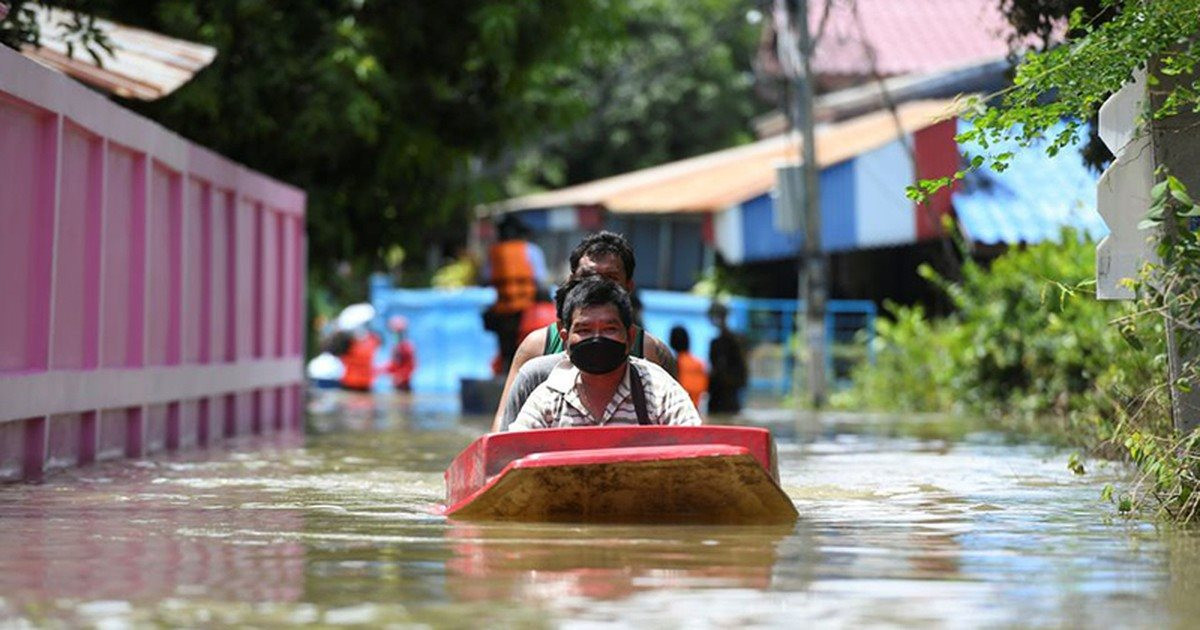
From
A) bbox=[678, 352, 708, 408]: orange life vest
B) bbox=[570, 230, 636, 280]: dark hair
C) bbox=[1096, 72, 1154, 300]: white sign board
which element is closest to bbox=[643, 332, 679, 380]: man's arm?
bbox=[570, 230, 636, 280]: dark hair

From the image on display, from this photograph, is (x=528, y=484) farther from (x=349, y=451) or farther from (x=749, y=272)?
(x=749, y=272)

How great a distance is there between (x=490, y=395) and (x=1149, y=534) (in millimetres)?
15377

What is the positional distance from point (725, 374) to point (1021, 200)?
459cm

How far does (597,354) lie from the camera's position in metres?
9.59

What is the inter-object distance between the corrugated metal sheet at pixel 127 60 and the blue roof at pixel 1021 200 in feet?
33.8

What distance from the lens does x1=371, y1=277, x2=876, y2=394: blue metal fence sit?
31.9m

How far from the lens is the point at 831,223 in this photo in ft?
96.5

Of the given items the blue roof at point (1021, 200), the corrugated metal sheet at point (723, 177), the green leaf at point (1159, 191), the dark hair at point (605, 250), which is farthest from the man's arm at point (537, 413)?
the corrugated metal sheet at point (723, 177)

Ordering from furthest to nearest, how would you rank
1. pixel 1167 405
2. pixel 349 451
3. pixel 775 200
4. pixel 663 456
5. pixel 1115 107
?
pixel 775 200
pixel 349 451
pixel 1167 405
pixel 1115 107
pixel 663 456

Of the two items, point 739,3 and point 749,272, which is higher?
point 739,3

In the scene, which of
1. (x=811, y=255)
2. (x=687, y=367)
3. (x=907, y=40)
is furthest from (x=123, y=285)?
(x=907, y=40)

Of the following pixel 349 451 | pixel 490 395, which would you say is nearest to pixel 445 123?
pixel 490 395

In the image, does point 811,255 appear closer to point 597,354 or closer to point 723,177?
point 723,177

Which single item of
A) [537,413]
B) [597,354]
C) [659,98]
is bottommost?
[537,413]
